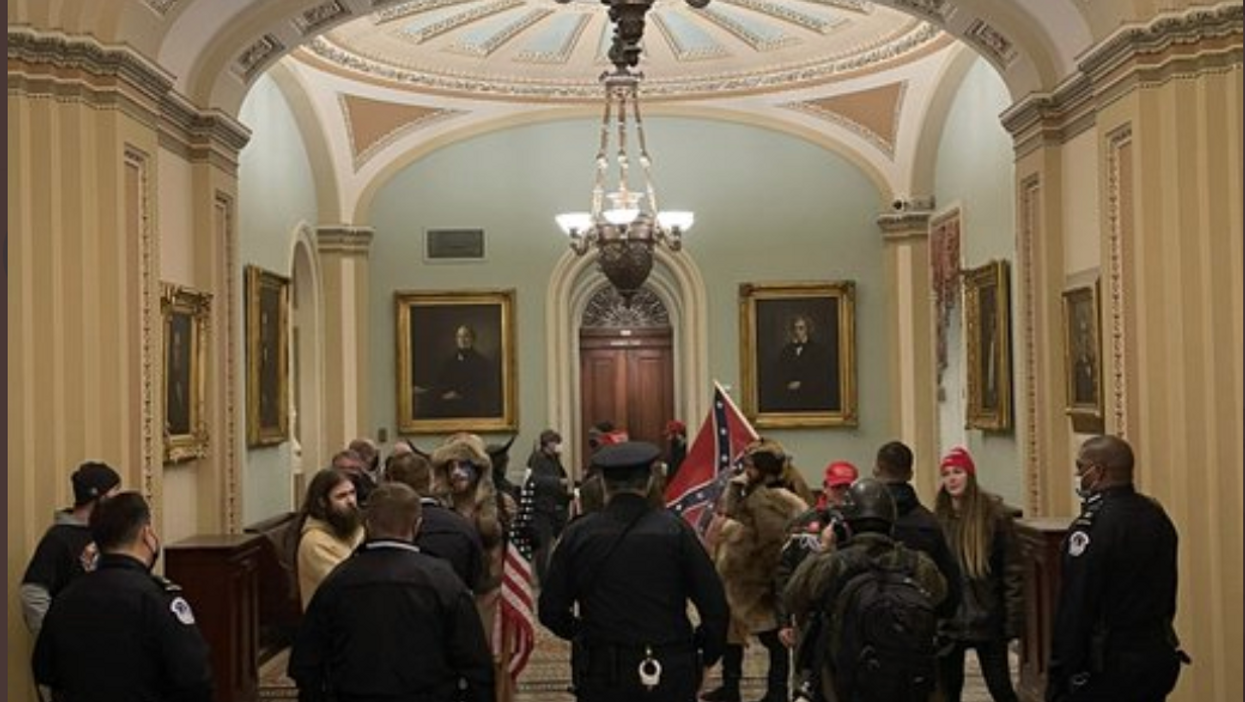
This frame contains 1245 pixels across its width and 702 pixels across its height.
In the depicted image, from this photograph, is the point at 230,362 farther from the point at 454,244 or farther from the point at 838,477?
the point at 454,244

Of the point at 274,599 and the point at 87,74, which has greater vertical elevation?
the point at 87,74

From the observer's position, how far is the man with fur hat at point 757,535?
8.40 meters

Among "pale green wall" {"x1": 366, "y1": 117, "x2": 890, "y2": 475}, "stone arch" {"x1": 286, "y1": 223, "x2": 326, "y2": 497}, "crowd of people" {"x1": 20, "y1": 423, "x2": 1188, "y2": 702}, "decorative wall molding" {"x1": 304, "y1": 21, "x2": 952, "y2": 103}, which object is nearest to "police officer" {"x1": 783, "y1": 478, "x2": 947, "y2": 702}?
"crowd of people" {"x1": 20, "y1": 423, "x2": 1188, "y2": 702}

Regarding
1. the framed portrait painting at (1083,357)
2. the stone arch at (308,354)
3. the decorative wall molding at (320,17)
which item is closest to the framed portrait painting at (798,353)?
the stone arch at (308,354)

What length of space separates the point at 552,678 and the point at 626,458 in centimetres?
532

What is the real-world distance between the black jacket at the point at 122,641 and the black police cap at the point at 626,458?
164 centimetres

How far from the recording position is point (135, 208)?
8.80 m

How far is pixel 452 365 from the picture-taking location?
17531 mm

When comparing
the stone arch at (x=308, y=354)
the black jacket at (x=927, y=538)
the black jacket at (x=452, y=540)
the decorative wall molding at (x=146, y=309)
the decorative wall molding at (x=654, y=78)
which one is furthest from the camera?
the stone arch at (x=308, y=354)

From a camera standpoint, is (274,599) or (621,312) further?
(621,312)

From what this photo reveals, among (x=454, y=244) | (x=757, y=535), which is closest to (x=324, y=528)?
(x=757, y=535)

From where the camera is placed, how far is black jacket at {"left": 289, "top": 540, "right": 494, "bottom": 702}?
5.16 meters

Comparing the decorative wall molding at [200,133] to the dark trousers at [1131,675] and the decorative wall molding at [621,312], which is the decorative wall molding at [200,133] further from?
the decorative wall molding at [621,312]

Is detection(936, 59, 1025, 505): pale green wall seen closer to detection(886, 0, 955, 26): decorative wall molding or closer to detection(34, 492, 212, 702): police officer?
detection(886, 0, 955, 26): decorative wall molding
